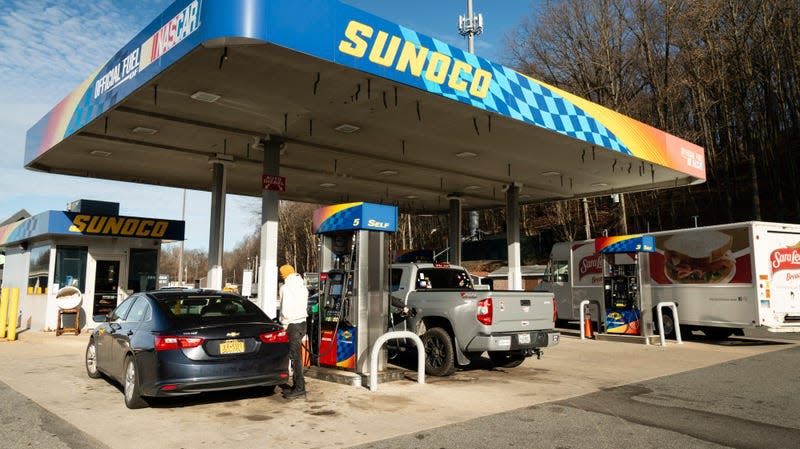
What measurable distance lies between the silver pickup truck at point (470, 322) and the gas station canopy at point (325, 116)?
11.5ft

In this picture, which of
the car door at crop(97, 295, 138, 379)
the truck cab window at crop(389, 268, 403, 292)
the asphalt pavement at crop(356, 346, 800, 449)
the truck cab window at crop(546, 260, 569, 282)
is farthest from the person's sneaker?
the truck cab window at crop(546, 260, 569, 282)

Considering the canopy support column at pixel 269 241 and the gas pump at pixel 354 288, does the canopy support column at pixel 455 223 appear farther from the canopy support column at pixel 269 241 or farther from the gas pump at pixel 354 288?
the gas pump at pixel 354 288

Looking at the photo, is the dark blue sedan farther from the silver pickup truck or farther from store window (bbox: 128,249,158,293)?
store window (bbox: 128,249,158,293)

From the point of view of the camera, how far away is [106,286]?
16.6 m

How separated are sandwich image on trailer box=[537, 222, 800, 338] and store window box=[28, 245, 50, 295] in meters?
16.5

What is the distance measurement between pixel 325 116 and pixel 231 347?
6.46 m

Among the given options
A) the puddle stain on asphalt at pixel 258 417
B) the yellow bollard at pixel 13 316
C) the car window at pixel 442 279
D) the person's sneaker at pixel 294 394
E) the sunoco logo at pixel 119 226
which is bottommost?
the puddle stain on asphalt at pixel 258 417

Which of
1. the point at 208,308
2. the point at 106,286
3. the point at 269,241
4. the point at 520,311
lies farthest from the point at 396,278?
the point at 106,286

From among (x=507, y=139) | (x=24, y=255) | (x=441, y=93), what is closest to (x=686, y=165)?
(x=507, y=139)

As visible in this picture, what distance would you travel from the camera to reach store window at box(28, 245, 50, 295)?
16250mm

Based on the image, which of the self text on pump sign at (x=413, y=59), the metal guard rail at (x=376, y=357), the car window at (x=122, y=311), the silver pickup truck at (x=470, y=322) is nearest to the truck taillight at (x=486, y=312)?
the silver pickup truck at (x=470, y=322)

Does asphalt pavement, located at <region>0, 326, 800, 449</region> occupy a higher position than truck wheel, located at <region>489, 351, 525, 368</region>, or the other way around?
truck wheel, located at <region>489, 351, 525, 368</region>

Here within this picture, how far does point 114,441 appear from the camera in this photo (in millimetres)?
5250

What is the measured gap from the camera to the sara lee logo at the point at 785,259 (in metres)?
13.2
